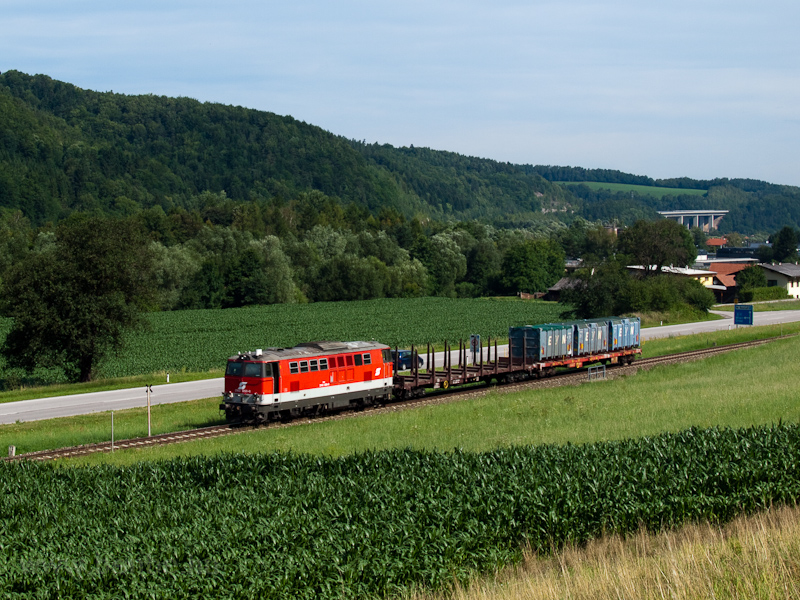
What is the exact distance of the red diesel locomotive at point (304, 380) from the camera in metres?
31.2

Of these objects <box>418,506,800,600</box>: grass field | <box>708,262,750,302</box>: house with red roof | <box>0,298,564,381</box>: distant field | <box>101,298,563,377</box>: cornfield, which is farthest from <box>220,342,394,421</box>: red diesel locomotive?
<box>708,262,750,302</box>: house with red roof

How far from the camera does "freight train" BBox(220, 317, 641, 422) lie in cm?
3141

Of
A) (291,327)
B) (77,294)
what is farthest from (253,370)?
(291,327)

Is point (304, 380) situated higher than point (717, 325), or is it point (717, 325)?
point (304, 380)

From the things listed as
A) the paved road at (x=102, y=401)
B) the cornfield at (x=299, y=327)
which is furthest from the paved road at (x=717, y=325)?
the paved road at (x=102, y=401)

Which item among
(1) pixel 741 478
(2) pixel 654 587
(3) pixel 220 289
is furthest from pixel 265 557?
(3) pixel 220 289

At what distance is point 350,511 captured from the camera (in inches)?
553

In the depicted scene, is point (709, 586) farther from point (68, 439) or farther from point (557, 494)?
point (68, 439)

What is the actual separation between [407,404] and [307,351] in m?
6.23

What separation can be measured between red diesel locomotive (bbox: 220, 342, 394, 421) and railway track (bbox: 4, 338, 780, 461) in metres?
0.56

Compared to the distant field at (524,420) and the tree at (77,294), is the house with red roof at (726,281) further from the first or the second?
the tree at (77,294)

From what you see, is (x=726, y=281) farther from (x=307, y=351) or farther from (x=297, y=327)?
(x=307, y=351)

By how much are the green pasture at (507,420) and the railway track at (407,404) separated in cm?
125

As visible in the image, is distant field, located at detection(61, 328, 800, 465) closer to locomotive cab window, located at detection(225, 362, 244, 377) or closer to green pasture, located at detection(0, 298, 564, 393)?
locomotive cab window, located at detection(225, 362, 244, 377)
